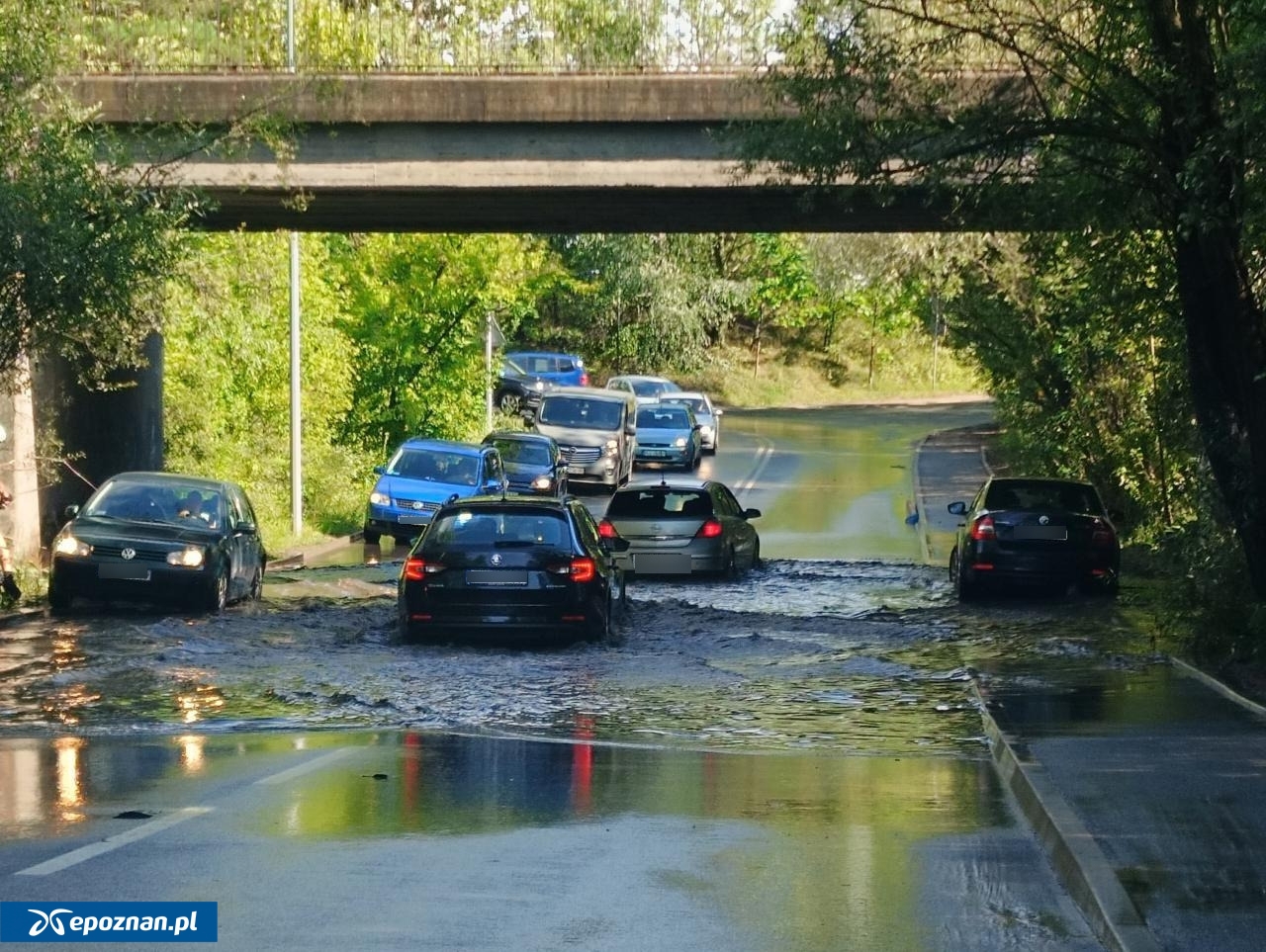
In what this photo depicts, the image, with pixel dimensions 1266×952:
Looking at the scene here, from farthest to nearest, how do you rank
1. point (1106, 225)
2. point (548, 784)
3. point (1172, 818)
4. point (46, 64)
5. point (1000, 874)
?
point (46, 64), point (1106, 225), point (548, 784), point (1172, 818), point (1000, 874)

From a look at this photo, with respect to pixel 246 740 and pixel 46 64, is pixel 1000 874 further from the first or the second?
pixel 46 64

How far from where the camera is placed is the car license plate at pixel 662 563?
26.0m

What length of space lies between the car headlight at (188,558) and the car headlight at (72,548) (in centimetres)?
84

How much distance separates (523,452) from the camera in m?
39.9

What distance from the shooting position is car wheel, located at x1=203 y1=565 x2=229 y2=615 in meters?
20.1

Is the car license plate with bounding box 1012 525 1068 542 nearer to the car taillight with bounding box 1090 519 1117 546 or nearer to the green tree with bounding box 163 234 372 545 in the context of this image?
the car taillight with bounding box 1090 519 1117 546

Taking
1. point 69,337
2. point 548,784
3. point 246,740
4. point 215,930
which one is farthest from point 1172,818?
point 69,337

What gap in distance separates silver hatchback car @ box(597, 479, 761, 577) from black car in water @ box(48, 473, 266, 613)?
600cm

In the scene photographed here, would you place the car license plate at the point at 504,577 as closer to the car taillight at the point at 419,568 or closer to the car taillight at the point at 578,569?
the car taillight at the point at 578,569

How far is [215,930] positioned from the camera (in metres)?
6.83

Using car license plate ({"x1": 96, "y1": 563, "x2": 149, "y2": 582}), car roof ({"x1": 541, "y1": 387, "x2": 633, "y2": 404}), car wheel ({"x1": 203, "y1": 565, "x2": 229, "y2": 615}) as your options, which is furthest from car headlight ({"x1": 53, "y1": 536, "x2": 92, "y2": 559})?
car roof ({"x1": 541, "y1": 387, "x2": 633, "y2": 404})

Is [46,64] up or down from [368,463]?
up

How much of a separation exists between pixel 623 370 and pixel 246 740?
68.6 m

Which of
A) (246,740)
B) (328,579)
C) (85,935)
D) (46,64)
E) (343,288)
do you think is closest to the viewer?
(85,935)
